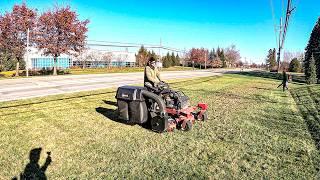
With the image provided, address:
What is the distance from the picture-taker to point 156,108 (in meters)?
7.13

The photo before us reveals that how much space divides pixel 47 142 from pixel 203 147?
3609 mm

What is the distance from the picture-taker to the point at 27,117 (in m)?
8.44

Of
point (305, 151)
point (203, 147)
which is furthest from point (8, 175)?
point (305, 151)

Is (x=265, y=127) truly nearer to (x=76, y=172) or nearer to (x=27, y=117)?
(x=76, y=172)

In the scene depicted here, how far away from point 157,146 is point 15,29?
100 feet

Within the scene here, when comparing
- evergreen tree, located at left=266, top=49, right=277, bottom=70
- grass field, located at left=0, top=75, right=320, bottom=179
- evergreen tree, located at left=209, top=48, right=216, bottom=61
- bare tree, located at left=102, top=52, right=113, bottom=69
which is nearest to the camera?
grass field, located at left=0, top=75, right=320, bottom=179

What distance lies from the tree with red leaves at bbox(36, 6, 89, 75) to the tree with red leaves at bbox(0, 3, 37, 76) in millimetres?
1595

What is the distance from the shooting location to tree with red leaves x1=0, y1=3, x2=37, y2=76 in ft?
98.4

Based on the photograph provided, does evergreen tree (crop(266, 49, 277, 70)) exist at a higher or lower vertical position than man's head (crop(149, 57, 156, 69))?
higher

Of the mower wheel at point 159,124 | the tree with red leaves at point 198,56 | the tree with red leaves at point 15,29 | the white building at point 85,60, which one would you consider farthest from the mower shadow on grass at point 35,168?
the tree with red leaves at point 198,56

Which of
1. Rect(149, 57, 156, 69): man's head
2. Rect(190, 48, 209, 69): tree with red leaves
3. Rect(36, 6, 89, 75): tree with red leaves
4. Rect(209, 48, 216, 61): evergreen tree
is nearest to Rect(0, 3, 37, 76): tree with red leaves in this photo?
Rect(36, 6, 89, 75): tree with red leaves

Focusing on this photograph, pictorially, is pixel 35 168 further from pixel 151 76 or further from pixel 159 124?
pixel 151 76

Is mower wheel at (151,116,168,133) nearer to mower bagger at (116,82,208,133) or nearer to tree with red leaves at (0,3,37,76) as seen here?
mower bagger at (116,82,208,133)

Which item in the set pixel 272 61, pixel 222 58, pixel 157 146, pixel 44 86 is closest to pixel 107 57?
pixel 44 86
